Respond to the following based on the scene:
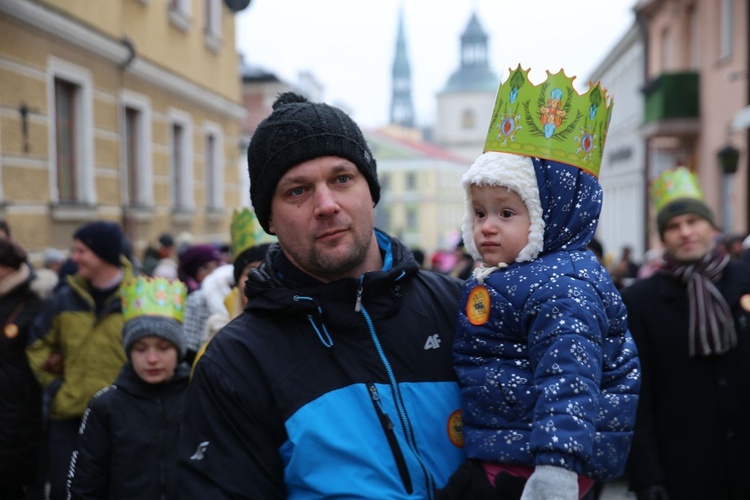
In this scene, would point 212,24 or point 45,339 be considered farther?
point 212,24

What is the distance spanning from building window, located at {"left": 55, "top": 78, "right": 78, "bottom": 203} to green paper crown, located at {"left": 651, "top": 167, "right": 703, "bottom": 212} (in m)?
7.87

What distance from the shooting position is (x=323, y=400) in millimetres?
2273

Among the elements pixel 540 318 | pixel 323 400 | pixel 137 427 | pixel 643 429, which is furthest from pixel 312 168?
pixel 643 429

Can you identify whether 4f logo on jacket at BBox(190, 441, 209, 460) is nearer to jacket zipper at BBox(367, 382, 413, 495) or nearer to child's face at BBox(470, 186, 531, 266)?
jacket zipper at BBox(367, 382, 413, 495)

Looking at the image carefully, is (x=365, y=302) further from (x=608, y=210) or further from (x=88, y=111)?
(x=608, y=210)

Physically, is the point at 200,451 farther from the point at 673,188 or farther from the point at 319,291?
the point at 673,188

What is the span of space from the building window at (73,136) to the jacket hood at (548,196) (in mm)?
9318

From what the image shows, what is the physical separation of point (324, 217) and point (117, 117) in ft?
36.4

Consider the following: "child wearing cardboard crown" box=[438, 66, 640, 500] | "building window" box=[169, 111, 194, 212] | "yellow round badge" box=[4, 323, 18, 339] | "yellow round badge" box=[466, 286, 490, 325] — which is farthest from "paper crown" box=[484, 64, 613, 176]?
"building window" box=[169, 111, 194, 212]

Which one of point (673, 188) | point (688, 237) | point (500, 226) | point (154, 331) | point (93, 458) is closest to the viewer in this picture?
point (500, 226)

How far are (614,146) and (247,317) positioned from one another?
37.8 metres

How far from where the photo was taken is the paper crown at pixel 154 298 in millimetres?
4566

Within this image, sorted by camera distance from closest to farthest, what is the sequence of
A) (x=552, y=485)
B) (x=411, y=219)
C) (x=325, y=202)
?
1. (x=552, y=485)
2. (x=325, y=202)
3. (x=411, y=219)

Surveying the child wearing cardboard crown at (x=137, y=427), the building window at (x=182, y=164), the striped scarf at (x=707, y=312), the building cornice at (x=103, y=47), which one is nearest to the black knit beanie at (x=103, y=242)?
the child wearing cardboard crown at (x=137, y=427)
